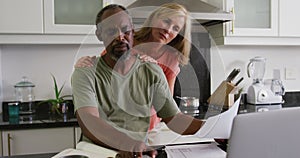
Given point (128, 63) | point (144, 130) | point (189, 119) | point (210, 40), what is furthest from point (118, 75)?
point (210, 40)

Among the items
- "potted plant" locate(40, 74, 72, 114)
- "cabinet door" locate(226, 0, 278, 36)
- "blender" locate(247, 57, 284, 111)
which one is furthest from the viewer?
"blender" locate(247, 57, 284, 111)

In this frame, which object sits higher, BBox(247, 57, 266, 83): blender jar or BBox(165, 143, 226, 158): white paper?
BBox(247, 57, 266, 83): blender jar

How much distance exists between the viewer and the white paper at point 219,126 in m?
1.05

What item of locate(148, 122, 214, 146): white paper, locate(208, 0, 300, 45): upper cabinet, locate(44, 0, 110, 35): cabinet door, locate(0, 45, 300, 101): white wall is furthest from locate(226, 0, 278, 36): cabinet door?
locate(148, 122, 214, 146): white paper

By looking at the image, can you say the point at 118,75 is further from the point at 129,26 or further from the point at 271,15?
the point at 271,15

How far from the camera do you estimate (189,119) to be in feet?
3.58

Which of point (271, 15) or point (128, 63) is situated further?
point (271, 15)

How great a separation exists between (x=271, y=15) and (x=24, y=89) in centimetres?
184

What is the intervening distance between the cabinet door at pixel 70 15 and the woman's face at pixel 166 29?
0.98m

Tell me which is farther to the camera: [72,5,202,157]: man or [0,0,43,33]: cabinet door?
[0,0,43,33]: cabinet door

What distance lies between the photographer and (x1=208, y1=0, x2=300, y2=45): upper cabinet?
2312 mm

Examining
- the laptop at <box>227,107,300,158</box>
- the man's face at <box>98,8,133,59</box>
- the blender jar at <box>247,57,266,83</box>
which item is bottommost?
the laptop at <box>227,107,300,158</box>

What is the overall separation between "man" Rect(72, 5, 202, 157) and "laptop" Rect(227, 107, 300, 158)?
35 cm

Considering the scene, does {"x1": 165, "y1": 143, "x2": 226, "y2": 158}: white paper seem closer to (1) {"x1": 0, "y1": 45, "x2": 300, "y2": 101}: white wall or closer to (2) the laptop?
(2) the laptop
